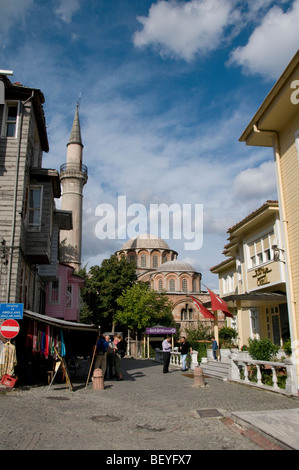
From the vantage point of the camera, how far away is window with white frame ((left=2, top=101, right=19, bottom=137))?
14367 mm

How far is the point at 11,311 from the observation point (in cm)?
1162

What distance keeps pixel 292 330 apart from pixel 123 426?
5.92 m

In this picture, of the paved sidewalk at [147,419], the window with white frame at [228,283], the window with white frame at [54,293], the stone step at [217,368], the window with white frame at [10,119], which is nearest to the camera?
the paved sidewalk at [147,419]

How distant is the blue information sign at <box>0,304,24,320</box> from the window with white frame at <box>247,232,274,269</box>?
1070cm

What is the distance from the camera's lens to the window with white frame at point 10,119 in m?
14.4

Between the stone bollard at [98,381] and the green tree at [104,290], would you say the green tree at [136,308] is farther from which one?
the stone bollard at [98,381]

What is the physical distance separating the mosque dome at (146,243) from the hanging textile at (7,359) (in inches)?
2027

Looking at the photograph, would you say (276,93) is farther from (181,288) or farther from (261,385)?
(181,288)

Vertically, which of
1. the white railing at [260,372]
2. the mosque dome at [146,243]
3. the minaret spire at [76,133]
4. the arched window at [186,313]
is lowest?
the white railing at [260,372]

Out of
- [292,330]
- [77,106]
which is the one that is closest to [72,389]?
[292,330]

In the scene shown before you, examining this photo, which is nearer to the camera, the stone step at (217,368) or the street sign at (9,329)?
the street sign at (9,329)

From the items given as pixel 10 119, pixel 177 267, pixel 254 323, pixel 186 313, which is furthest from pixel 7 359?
pixel 177 267

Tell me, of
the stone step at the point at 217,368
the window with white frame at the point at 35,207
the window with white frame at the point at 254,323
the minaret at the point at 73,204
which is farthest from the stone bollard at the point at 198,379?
the minaret at the point at 73,204
